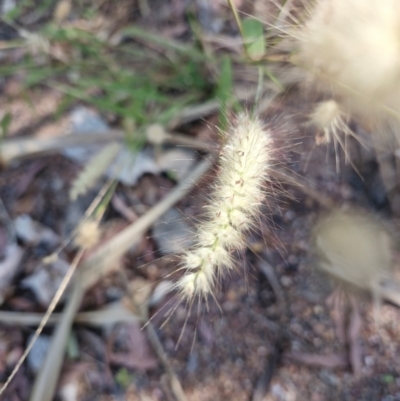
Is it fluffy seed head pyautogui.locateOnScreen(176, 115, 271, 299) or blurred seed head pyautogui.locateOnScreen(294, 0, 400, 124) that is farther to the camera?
blurred seed head pyautogui.locateOnScreen(294, 0, 400, 124)

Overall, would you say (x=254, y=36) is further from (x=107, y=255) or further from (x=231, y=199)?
(x=107, y=255)

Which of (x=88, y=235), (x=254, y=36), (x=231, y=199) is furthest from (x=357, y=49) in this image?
(x=88, y=235)

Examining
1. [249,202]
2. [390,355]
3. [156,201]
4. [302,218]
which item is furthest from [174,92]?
[390,355]

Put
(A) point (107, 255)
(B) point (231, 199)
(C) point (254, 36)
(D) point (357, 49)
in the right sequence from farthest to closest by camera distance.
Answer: (A) point (107, 255), (C) point (254, 36), (D) point (357, 49), (B) point (231, 199)

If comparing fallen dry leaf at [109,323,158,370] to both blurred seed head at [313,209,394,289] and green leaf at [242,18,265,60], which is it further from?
green leaf at [242,18,265,60]

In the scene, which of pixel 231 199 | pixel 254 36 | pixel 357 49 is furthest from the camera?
pixel 254 36

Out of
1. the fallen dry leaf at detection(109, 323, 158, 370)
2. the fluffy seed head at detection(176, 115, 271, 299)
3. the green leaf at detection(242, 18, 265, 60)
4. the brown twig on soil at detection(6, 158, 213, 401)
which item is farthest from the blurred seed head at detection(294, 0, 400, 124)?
the fallen dry leaf at detection(109, 323, 158, 370)

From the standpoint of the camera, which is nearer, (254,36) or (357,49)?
(357,49)

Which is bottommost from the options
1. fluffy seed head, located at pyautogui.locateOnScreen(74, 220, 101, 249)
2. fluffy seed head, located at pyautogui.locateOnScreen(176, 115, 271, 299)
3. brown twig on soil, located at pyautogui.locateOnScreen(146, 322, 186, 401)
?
brown twig on soil, located at pyautogui.locateOnScreen(146, 322, 186, 401)

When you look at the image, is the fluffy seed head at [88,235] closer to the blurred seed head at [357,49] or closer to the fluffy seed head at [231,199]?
the fluffy seed head at [231,199]

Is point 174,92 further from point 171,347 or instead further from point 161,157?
point 171,347
